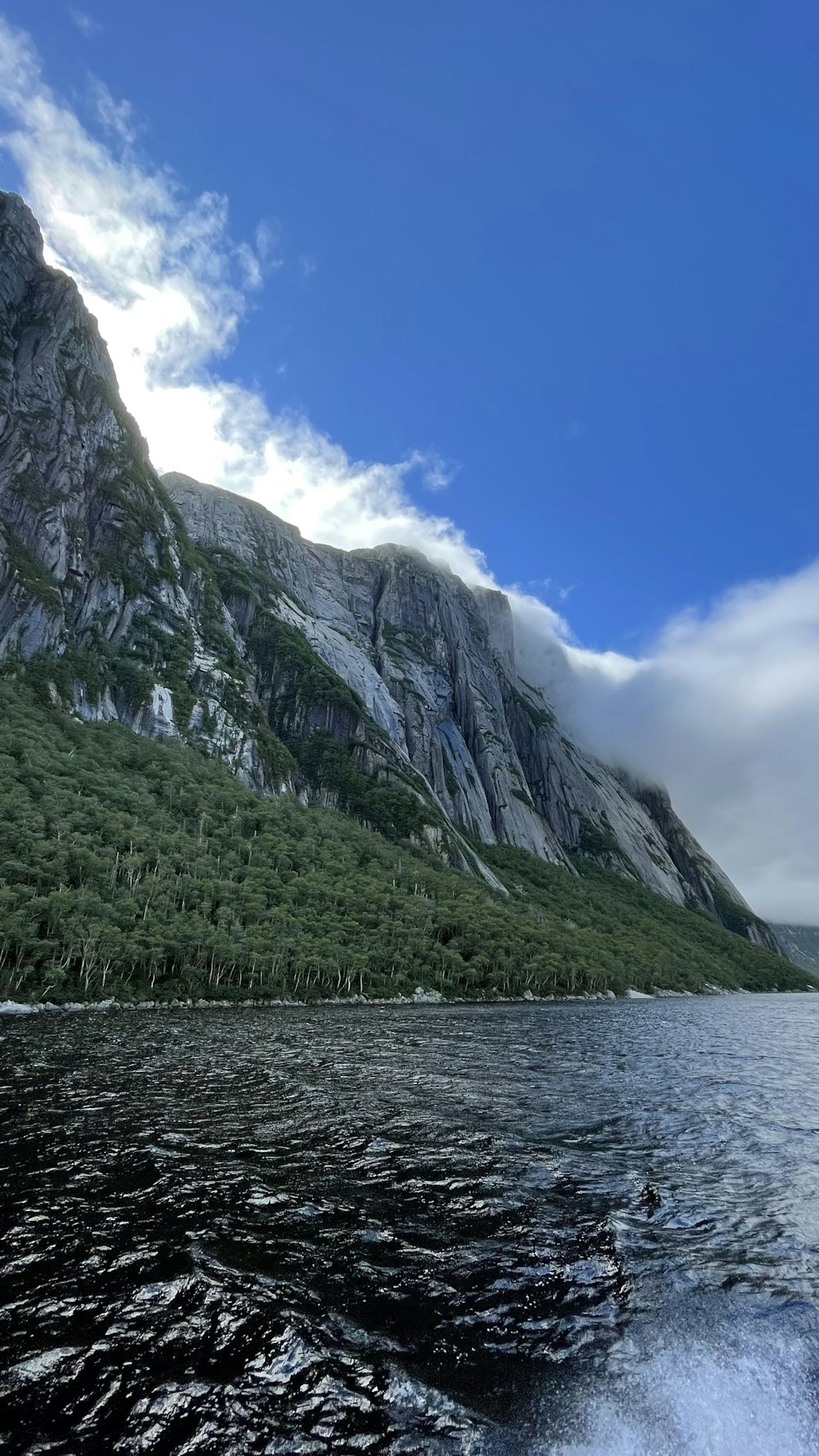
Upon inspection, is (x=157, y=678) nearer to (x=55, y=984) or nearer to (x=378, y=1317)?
(x=55, y=984)

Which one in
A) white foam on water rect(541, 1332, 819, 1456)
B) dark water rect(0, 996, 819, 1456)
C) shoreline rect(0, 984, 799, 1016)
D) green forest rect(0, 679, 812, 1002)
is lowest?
white foam on water rect(541, 1332, 819, 1456)

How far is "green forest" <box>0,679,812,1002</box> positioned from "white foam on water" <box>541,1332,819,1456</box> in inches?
2668

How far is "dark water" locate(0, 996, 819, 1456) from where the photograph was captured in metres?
7.78

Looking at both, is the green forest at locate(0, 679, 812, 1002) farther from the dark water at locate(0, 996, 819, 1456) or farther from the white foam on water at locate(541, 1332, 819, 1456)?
the white foam on water at locate(541, 1332, 819, 1456)

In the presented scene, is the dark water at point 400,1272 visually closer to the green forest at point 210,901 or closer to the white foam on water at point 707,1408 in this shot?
the white foam on water at point 707,1408

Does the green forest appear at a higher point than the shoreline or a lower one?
higher

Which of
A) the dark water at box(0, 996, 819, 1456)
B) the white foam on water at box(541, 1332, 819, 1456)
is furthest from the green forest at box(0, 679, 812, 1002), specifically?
the white foam on water at box(541, 1332, 819, 1456)

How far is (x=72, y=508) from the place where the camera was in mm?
168500

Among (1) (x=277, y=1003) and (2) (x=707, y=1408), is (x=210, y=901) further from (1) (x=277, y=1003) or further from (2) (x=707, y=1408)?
(2) (x=707, y=1408)

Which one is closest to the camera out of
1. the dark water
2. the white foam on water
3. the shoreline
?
the white foam on water

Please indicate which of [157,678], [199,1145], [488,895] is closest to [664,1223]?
[199,1145]

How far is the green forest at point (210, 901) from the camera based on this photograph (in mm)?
73375

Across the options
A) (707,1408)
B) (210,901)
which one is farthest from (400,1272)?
(210,901)

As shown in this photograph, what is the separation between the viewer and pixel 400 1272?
11617mm
